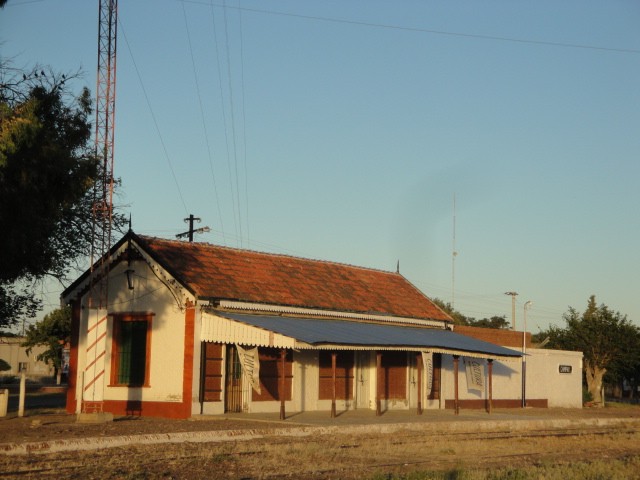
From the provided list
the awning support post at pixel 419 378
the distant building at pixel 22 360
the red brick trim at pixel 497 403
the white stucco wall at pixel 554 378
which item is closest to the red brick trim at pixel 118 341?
the awning support post at pixel 419 378

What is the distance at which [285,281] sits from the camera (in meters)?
29.4

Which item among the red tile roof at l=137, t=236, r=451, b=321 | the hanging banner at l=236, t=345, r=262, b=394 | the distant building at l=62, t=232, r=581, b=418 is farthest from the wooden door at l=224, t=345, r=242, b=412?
the red tile roof at l=137, t=236, r=451, b=321

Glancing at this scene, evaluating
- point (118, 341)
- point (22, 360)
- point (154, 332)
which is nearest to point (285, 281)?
point (154, 332)

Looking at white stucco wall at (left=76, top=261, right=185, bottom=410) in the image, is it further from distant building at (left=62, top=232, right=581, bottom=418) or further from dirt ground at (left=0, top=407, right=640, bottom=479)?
dirt ground at (left=0, top=407, right=640, bottom=479)

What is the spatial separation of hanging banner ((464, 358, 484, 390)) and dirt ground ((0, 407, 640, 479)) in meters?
7.15

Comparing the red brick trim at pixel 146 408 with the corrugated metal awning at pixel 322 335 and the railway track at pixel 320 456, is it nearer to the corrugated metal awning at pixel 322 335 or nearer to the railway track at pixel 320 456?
the corrugated metal awning at pixel 322 335

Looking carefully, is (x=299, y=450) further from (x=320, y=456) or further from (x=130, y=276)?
(x=130, y=276)

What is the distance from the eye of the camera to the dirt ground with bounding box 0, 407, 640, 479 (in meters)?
14.3

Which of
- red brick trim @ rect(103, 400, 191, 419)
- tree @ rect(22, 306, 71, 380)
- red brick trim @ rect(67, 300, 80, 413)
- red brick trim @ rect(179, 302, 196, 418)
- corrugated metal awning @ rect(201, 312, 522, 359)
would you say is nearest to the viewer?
corrugated metal awning @ rect(201, 312, 522, 359)

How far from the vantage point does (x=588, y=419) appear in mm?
29422

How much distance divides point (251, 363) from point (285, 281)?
510cm

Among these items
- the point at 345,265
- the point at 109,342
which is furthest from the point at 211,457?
the point at 345,265

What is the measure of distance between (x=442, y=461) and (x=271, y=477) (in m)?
4.35

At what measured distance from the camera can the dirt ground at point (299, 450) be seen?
1429 centimetres
